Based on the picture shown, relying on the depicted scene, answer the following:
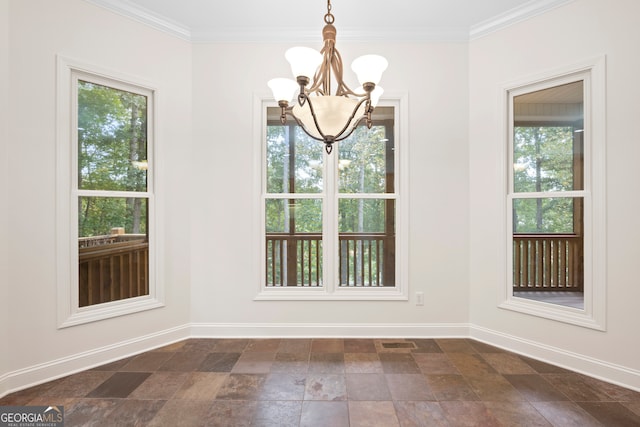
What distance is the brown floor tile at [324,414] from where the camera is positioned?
176 cm

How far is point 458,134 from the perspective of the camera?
2928 mm

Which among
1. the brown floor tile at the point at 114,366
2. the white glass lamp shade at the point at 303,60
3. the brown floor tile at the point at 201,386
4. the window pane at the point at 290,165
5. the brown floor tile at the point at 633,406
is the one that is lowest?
the brown floor tile at the point at 114,366

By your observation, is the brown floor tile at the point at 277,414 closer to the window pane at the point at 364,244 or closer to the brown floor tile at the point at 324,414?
the brown floor tile at the point at 324,414

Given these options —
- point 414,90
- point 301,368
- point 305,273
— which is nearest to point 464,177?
point 414,90

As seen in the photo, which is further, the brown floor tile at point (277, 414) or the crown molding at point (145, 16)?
the crown molding at point (145, 16)

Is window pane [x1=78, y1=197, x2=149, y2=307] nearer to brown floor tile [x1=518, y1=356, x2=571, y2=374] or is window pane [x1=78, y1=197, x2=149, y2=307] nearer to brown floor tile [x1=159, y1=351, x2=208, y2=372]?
brown floor tile [x1=159, y1=351, x2=208, y2=372]

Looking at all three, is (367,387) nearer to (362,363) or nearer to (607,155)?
(362,363)

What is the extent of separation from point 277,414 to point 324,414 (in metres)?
0.28

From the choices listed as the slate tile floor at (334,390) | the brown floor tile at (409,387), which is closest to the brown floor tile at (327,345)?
the slate tile floor at (334,390)

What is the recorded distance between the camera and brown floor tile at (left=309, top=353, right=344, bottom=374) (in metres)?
2.34

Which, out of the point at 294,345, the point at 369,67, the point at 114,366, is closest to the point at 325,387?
the point at 294,345

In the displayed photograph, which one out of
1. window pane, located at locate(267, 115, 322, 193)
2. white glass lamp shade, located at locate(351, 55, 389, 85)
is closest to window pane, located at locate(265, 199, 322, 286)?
window pane, located at locate(267, 115, 322, 193)

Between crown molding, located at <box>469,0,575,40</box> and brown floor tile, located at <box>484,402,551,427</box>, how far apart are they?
2973 mm

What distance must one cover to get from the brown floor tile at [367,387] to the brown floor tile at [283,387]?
0.33m
